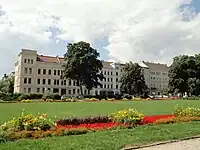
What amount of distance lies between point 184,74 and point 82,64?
974 inches

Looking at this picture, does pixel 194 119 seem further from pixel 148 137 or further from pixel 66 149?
pixel 66 149

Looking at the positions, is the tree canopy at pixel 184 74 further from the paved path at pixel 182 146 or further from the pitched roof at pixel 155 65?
the pitched roof at pixel 155 65

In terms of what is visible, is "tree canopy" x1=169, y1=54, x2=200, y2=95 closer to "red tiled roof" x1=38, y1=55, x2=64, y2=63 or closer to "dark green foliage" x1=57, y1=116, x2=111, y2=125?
"red tiled roof" x1=38, y1=55, x2=64, y2=63

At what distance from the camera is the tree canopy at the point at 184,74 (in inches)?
2977

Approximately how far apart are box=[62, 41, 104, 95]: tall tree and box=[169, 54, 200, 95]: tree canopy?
18252 millimetres

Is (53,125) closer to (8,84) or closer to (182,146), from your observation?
(182,146)

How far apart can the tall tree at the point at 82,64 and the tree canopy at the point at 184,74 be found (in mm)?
18252

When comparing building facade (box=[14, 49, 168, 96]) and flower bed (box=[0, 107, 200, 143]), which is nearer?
flower bed (box=[0, 107, 200, 143])

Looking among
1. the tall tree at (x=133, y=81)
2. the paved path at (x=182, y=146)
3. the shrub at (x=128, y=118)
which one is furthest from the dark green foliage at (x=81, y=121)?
the tall tree at (x=133, y=81)

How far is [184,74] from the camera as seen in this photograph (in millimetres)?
77625

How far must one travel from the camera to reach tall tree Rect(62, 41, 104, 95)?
2955 inches

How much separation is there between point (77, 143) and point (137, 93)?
77150 mm

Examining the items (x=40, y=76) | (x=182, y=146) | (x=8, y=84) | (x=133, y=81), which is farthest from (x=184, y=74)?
(x=182, y=146)

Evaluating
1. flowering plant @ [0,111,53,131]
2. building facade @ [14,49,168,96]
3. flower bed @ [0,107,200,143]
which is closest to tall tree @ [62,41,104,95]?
building facade @ [14,49,168,96]
